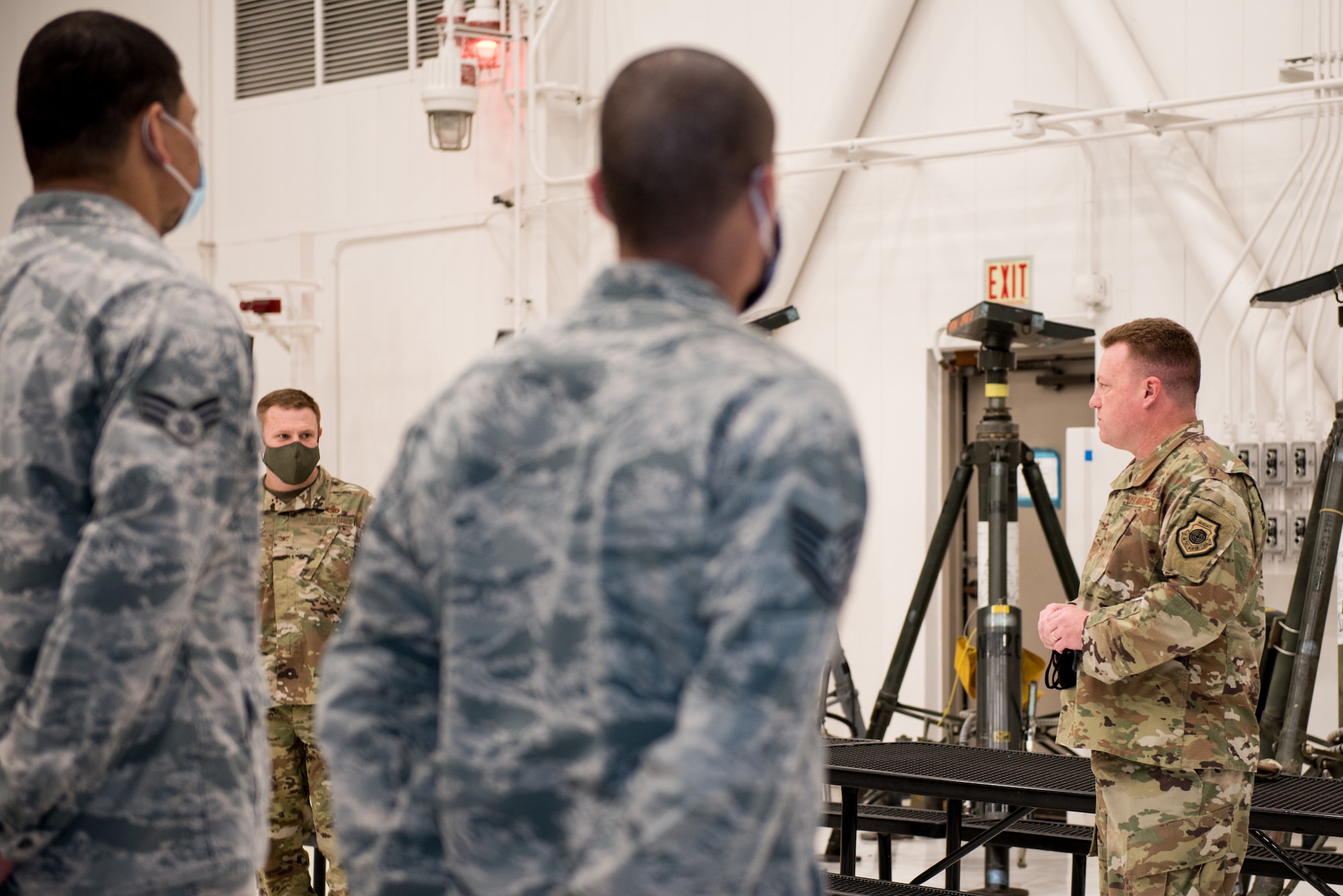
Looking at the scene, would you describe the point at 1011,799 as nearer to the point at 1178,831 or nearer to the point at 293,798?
the point at 1178,831

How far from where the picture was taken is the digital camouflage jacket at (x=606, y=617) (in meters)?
0.99

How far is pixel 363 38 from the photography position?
26.6 ft

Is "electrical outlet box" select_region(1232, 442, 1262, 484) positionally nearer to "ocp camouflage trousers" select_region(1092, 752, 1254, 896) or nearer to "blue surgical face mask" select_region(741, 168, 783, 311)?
"ocp camouflage trousers" select_region(1092, 752, 1254, 896)

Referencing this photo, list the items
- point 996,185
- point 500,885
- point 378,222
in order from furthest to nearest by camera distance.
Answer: point 378,222
point 996,185
point 500,885

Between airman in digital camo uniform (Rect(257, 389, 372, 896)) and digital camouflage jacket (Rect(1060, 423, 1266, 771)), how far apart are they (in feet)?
6.77

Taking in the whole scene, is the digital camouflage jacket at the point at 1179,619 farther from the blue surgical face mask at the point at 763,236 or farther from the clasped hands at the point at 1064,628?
the blue surgical face mask at the point at 763,236

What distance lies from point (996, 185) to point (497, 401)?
218 inches

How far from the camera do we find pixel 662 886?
0.98 meters

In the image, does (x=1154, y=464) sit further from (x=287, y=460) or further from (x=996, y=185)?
(x=996, y=185)

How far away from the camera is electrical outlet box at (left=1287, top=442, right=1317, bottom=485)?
16.6ft

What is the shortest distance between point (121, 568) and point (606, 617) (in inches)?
22.6

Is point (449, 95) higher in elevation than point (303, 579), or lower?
higher

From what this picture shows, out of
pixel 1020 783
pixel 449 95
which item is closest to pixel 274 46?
pixel 449 95

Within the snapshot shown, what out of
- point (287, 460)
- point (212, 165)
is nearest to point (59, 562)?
point (287, 460)
